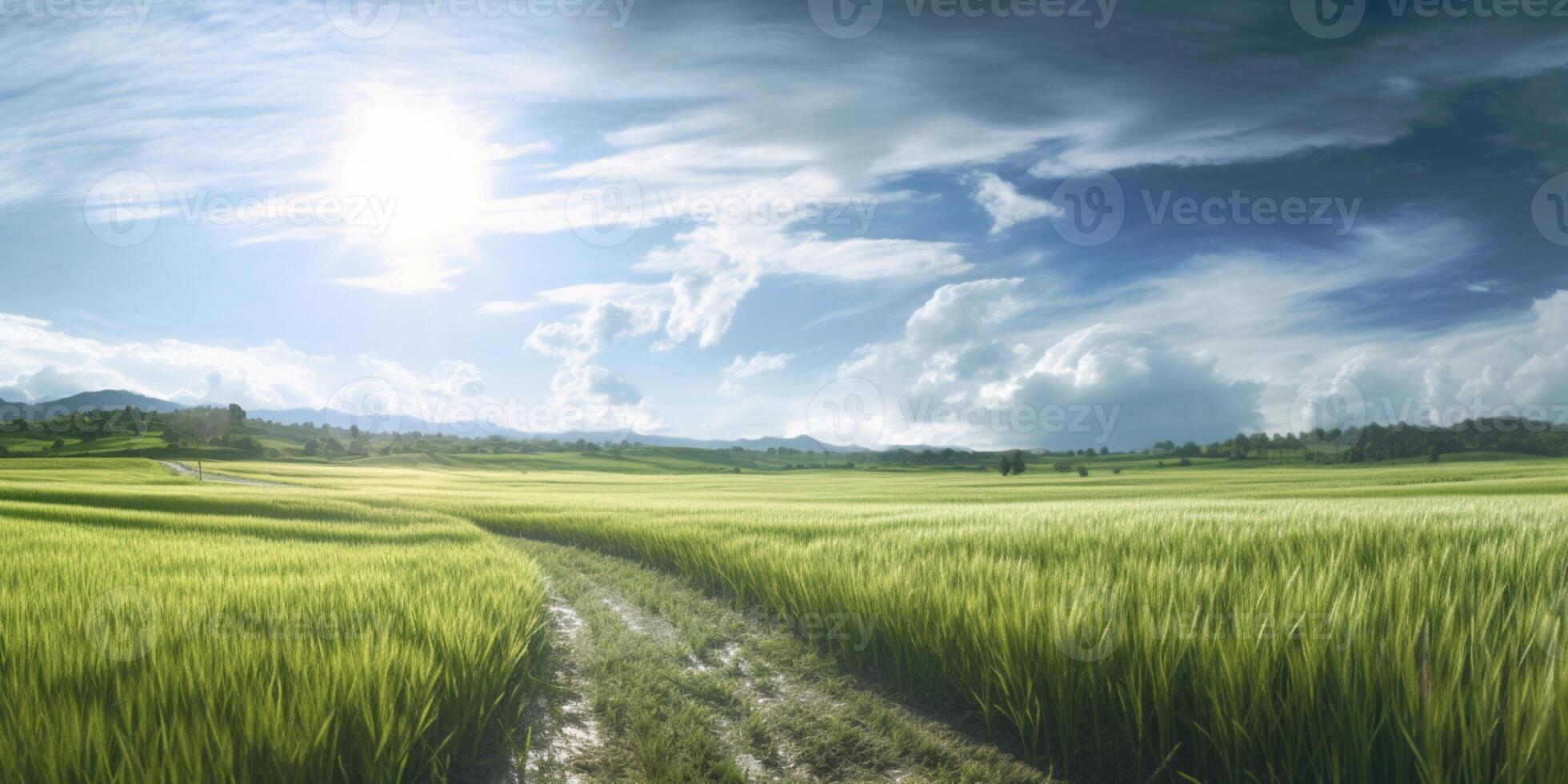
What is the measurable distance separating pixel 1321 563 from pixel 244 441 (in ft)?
400

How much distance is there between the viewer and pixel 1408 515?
983cm

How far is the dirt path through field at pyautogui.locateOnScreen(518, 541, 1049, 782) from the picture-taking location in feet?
13.1

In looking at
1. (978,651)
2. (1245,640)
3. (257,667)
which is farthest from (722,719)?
(1245,640)

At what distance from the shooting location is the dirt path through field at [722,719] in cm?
401

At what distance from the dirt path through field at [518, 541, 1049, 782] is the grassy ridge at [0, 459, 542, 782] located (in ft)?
1.42

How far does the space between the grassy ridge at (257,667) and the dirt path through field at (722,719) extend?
43 centimetres

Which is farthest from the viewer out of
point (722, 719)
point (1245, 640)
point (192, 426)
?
point (192, 426)

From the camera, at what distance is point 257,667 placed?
3.66 meters

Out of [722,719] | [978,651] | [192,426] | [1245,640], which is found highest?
[1245,640]

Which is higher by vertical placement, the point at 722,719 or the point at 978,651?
the point at 978,651

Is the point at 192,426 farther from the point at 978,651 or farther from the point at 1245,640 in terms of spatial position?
the point at 1245,640

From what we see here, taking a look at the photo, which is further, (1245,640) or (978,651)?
(978,651)

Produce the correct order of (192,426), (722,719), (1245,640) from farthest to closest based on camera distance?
(192,426)
(722,719)
(1245,640)

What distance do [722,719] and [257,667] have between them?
109 inches
